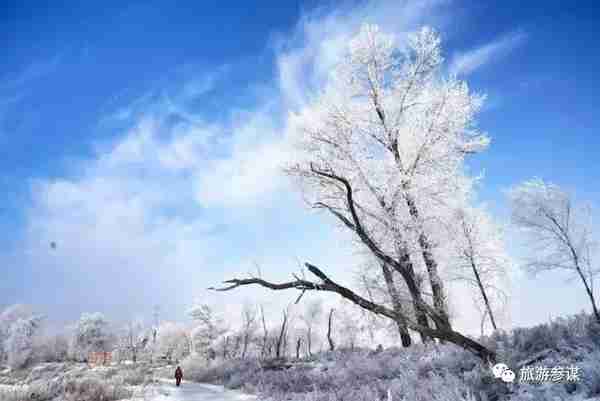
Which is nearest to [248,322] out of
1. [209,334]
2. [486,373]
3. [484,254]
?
[209,334]

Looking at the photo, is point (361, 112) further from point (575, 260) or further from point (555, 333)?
point (575, 260)

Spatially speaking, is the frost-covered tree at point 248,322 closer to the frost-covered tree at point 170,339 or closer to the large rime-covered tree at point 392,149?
the frost-covered tree at point 170,339

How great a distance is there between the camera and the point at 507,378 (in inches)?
160

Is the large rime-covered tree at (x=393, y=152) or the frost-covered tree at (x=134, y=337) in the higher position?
the large rime-covered tree at (x=393, y=152)

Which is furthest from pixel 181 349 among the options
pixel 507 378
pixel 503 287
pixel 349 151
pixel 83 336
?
pixel 507 378

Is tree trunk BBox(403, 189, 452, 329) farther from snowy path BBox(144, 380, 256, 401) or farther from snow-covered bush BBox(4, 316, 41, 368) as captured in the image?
snow-covered bush BBox(4, 316, 41, 368)

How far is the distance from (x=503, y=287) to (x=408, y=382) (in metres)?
17.4

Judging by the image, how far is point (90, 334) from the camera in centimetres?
6400

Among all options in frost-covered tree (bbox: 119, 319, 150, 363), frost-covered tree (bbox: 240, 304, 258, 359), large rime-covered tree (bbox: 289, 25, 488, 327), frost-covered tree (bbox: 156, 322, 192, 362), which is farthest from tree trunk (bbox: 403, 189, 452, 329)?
frost-covered tree (bbox: 119, 319, 150, 363)

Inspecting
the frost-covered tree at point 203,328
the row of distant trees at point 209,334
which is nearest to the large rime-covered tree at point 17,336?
the row of distant trees at point 209,334

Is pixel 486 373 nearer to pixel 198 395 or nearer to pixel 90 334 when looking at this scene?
pixel 198 395

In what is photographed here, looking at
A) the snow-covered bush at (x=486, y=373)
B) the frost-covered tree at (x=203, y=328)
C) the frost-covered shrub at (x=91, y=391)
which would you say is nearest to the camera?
the snow-covered bush at (x=486, y=373)

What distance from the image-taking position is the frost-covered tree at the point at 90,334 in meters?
63.8

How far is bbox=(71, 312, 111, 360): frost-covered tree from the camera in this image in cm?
6375
